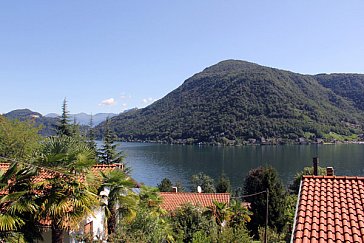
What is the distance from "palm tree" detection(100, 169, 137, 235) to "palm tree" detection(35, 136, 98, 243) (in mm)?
2554

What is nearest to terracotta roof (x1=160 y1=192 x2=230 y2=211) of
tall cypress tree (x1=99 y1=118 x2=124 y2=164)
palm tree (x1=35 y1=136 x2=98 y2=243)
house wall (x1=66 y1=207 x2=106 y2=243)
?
house wall (x1=66 y1=207 x2=106 y2=243)

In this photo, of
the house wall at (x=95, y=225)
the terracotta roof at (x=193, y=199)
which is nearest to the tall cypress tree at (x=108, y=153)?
the terracotta roof at (x=193, y=199)

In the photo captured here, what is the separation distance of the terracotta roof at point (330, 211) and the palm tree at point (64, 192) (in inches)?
218

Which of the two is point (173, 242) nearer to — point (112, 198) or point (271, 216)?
point (112, 198)

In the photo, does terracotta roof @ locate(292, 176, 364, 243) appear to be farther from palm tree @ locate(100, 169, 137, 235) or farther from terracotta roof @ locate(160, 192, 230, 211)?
terracotta roof @ locate(160, 192, 230, 211)

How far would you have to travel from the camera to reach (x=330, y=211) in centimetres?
598

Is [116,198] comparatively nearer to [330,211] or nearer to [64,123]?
[330,211]

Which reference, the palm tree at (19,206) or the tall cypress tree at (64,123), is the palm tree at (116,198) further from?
the tall cypress tree at (64,123)

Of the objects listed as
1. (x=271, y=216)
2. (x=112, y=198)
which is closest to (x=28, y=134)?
(x=112, y=198)

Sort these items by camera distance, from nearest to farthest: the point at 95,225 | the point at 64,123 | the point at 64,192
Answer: the point at 64,192 → the point at 95,225 → the point at 64,123

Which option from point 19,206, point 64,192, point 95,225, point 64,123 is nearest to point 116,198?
point 95,225

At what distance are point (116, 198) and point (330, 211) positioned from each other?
8178mm

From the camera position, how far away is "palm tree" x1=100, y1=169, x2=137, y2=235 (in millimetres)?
12469

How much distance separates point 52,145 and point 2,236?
10.1 ft
